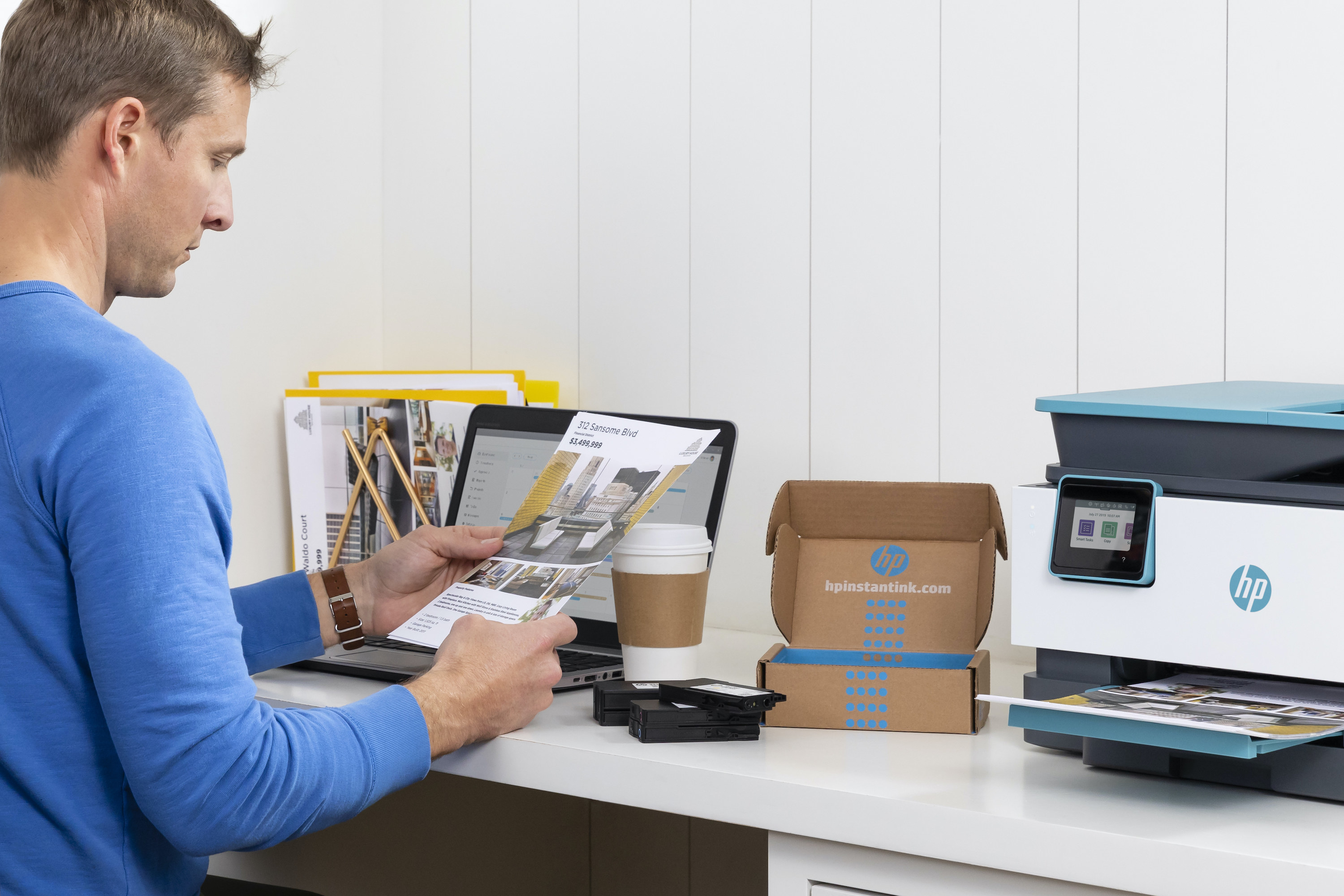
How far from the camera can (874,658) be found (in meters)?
1.20

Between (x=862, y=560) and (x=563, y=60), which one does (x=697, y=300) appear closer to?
(x=563, y=60)

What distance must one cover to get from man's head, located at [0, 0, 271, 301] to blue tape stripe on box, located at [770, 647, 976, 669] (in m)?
0.69

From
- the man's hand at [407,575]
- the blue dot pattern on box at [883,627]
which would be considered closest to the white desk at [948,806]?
the blue dot pattern on box at [883,627]

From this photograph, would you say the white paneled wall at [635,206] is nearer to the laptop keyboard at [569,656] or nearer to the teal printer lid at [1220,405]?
the laptop keyboard at [569,656]

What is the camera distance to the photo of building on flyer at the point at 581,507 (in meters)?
1.12

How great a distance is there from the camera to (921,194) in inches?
60.4

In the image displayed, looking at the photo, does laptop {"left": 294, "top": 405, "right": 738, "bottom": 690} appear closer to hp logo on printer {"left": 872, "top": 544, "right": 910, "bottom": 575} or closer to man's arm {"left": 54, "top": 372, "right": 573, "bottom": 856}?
hp logo on printer {"left": 872, "top": 544, "right": 910, "bottom": 575}

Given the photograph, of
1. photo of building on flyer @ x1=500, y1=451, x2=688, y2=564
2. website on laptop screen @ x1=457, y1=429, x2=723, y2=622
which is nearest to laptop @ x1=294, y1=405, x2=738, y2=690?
website on laptop screen @ x1=457, y1=429, x2=723, y2=622

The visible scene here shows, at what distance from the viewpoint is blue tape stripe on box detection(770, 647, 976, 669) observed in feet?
3.86

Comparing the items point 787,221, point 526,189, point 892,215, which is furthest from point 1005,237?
point 526,189

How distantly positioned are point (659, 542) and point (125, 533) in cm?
51

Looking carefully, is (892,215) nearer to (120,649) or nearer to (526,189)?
(526,189)

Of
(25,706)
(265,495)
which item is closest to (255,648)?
(25,706)

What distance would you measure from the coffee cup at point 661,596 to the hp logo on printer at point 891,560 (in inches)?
7.5
